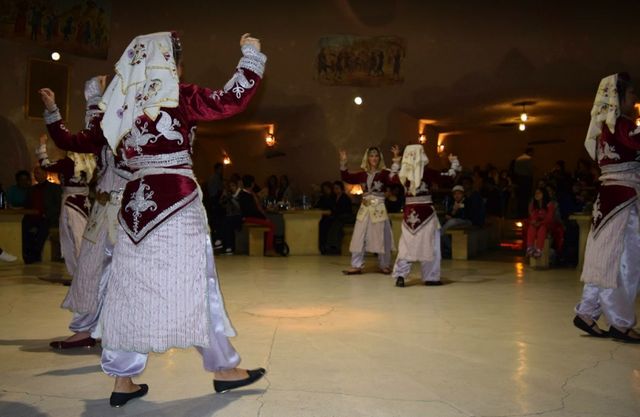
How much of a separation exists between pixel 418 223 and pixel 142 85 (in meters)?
5.02

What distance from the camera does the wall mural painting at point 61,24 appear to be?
1266 centimetres

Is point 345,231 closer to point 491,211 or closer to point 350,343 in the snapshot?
point 491,211

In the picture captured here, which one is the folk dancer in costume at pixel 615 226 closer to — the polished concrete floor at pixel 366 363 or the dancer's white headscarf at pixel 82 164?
the polished concrete floor at pixel 366 363

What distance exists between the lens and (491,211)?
1436 cm

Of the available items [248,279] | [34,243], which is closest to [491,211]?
[248,279]

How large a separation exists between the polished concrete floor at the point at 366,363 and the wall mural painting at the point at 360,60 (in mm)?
9922

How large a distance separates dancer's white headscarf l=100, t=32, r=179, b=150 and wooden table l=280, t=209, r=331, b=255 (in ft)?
29.3

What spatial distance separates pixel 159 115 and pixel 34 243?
8626mm

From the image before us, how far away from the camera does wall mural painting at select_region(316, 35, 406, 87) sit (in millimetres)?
15812

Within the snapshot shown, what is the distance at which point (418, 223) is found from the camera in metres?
7.71

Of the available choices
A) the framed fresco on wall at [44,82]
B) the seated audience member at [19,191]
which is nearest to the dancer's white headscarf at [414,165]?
the seated audience member at [19,191]

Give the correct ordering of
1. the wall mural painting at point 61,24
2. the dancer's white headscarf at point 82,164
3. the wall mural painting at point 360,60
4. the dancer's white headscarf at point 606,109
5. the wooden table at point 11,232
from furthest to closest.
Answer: the wall mural painting at point 360,60 < the wall mural painting at point 61,24 < the wooden table at point 11,232 < the dancer's white headscarf at point 82,164 < the dancer's white headscarf at point 606,109

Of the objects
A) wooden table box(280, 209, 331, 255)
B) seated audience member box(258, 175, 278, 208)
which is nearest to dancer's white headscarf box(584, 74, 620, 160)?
wooden table box(280, 209, 331, 255)

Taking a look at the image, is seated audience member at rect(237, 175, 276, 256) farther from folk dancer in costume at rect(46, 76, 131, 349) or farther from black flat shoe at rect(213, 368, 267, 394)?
black flat shoe at rect(213, 368, 267, 394)
